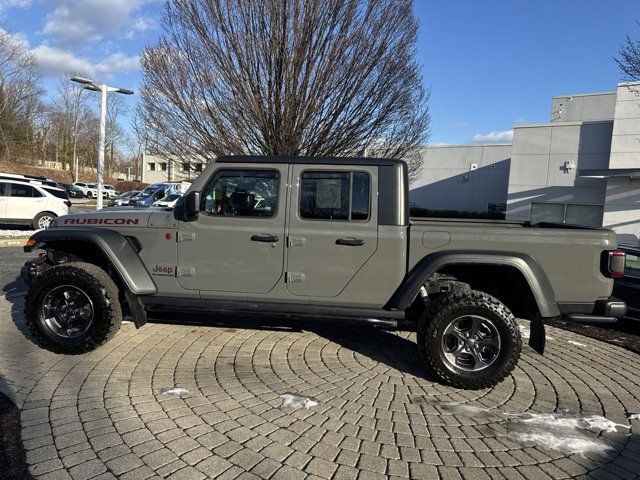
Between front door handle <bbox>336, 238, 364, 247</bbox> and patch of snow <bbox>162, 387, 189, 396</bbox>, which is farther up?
front door handle <bbox>336, 238, 364, 247</bbox>

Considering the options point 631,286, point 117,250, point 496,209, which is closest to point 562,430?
point 631,286

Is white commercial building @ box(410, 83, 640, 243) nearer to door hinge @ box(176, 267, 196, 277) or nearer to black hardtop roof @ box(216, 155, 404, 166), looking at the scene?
black hardtop roof @ box(216, 155, 404, 166)

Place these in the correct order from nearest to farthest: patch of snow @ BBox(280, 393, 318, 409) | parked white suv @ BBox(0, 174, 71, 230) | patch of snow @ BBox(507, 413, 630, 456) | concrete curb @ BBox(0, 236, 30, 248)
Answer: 1. patch of snow @ BBox(507, 413, 630, 456)
2. patch of snow @ BBox(280, 393, 318, 409)
3. concrete curb @ BBox(0, 236, 30, 248)
4. parked white suv @ BBox(0, 174, 71, 230)

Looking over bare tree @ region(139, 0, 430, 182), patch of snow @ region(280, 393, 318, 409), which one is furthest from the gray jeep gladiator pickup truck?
bare tree @ region(139, 0, 430, 182)

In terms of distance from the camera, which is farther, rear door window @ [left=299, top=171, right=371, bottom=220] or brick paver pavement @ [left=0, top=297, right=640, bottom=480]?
rear door window @ [left=299, top=171, right=371, bottom=220]

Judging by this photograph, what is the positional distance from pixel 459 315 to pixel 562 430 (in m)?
1.11

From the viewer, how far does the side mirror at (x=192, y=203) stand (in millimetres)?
3967

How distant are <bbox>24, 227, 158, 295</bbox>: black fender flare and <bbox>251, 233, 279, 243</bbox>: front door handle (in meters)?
1.14

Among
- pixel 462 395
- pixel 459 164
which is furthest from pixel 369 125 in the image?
pixel 459 164

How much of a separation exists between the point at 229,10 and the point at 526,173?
14.8 metres

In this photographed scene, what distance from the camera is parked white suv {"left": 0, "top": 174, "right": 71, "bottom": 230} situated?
13.9 m

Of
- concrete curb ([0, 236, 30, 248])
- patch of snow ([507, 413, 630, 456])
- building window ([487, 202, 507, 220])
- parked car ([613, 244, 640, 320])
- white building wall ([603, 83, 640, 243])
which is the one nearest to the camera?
patch of snow ([507, 413, 630, 456])

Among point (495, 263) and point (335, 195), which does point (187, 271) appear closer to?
point (335, 195)

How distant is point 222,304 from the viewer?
4.15 metres
